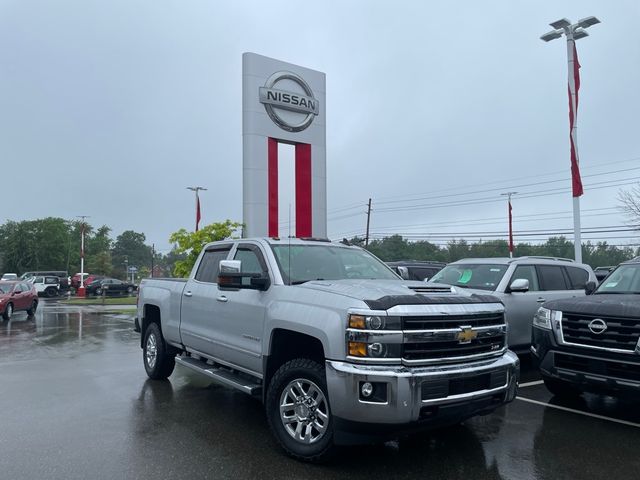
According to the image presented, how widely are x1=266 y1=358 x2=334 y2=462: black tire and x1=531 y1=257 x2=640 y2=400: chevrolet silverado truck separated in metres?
3.17

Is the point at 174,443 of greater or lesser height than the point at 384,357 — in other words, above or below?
below

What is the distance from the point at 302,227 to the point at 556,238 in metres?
51.9

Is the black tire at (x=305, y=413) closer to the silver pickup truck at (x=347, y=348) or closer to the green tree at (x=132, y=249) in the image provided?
the silver pickup truck at (x=347, y=348)

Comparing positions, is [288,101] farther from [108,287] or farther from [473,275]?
[108,287]

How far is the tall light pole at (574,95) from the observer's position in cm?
1408

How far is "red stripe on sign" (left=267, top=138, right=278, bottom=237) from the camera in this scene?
18.8m

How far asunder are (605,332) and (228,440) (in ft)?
13.6

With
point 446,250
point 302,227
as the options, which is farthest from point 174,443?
point 446,250

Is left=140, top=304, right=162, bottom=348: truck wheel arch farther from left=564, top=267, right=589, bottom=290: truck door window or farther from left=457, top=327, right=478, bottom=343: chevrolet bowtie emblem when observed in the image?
left=564, top=267, right=589, bottom=290: truck door window

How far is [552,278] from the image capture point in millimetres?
9438

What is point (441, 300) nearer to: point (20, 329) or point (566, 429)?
point (566, 429)

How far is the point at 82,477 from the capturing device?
13.9 ft

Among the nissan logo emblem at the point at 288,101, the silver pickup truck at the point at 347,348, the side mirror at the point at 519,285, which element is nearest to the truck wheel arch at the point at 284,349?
the silver pickup truck at the point at 347,348

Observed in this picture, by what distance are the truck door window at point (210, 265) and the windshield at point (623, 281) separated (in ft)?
16.7
